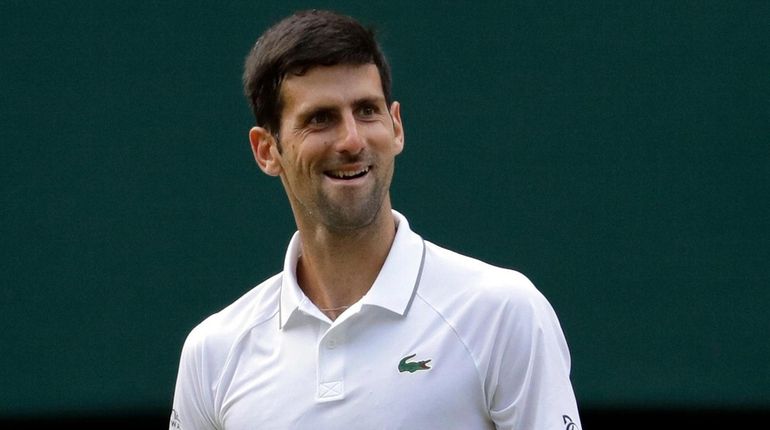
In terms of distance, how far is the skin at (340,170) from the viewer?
7.82 feet

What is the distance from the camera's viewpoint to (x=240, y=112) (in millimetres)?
4156

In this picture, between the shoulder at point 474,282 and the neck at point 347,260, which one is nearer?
the shoulder at point 474,282

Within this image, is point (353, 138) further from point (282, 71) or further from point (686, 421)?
point (686, 421)

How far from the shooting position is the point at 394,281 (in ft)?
7.91

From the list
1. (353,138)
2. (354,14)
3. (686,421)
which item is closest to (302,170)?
(353,138)

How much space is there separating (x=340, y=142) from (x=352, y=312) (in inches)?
11.2

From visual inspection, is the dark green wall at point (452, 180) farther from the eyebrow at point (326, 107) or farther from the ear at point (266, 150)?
the eyebrow at point (326, 107)

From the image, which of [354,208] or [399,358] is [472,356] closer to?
[399,358]

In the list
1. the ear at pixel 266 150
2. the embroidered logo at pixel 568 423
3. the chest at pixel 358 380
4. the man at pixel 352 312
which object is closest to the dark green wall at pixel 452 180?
the ear at pixel 266 150

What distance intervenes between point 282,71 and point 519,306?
1.89ft

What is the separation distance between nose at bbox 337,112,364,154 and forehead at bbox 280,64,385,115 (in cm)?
3

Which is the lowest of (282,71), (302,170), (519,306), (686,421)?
(686,421)

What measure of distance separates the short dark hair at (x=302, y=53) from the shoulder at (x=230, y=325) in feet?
0.98

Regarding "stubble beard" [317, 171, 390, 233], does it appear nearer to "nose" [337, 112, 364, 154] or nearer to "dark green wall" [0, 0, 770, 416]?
"nose" [337, 112, 364, 154]
